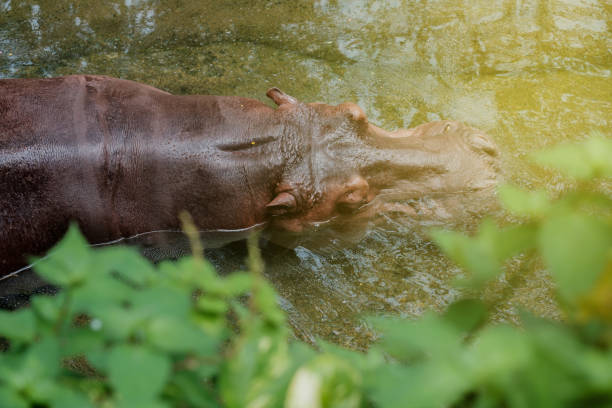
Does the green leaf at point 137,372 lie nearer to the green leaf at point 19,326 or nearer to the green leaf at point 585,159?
the green leaf at point 19,326

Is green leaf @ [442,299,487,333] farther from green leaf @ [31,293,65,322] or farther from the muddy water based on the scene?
the muddy water

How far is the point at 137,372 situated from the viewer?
0.96 metres

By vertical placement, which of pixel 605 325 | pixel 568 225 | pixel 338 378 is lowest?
pixel 338 378

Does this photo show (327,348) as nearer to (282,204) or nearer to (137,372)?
(137,372)

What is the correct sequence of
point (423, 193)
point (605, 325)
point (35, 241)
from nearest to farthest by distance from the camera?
point (605, 325) < point (35, 241) < point (423, 193)

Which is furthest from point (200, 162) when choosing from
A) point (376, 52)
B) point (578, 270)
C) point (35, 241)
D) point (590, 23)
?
point (590, 23)

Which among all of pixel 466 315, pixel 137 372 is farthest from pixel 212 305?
pixel 466 315

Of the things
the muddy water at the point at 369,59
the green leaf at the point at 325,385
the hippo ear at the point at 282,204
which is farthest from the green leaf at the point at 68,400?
the muddy water at the point at 369,59

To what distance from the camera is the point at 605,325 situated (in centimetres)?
92

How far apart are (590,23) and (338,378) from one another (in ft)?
18.2

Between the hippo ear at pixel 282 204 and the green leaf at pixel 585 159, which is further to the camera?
the hippo ear at pixel 282 204

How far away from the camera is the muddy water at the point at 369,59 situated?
13.5 feet

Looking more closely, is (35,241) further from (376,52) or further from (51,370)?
(376,52)

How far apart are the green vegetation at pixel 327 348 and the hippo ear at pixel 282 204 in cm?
230
